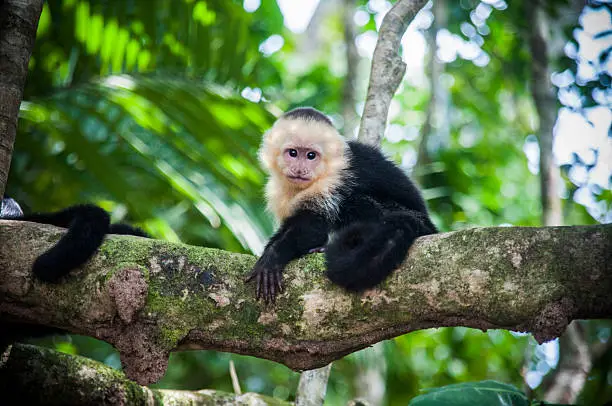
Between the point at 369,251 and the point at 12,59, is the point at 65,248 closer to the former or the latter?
the point at 12,59

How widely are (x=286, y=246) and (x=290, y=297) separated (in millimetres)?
472

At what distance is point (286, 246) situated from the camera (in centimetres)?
296

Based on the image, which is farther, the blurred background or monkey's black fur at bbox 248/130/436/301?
the blurred background

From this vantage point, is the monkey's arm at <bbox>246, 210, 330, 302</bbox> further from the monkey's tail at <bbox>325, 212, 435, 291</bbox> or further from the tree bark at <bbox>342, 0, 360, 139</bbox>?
the tree bark at <bbox>342, 0, 360, 139</bbox>

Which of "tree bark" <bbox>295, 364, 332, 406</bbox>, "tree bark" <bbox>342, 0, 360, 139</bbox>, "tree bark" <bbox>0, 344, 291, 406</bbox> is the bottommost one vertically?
"tree bark" <bbox>0, 344, 291, 406</bbox>

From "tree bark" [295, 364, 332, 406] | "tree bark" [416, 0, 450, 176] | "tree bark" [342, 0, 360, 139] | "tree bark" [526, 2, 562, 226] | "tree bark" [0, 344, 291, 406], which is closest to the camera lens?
"tree bark" [0, 344, 291, 406]

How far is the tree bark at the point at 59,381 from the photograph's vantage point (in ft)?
10.4

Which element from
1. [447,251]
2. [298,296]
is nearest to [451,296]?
[447,251]

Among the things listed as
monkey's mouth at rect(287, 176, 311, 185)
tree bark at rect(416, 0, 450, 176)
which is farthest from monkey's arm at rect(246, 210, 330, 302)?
tree bark at rect(416, 0, 450, 176)

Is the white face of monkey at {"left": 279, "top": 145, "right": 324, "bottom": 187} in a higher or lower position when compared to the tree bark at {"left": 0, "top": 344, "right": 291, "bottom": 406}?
higher

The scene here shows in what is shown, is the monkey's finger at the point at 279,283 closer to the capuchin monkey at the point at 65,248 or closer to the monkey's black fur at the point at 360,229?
the monkey's black fur at the point at 360,229

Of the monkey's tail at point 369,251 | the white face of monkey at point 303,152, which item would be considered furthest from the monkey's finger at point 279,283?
the white face of monkey at point 303,152

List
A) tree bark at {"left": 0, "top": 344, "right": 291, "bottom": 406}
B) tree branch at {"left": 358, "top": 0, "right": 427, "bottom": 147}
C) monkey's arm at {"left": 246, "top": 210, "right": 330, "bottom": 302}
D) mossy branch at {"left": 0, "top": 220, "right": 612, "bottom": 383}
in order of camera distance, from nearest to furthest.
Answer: mossy branch at {"left": 0, "top": 220, "right": 612, "bottom": 383} < monkey's arm at {"left": 246, "top": 210, "right": 330, "bottom": 302} < tree bark at {"left": 0, "top": 344, "right": 291, "bottom": 406} < tree branch at {"left": 358, "top": 0, "right": 427, "bottom": 147}

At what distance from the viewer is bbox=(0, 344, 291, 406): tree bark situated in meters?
3.17
